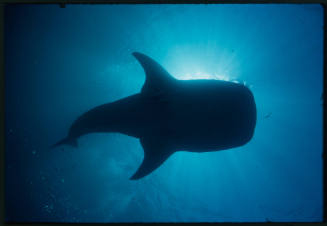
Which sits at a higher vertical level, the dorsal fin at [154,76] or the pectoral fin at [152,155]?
the dorsal fin at [154,76]

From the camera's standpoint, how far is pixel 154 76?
381 cm

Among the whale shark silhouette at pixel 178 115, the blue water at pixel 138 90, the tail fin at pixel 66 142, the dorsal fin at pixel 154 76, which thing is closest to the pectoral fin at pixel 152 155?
the whale shark silhouette at pixel 178 115

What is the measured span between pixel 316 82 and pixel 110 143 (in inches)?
442

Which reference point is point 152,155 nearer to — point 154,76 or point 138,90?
point 154,76

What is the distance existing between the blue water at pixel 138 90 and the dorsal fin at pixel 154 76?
2.61 metres

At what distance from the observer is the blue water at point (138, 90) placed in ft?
29.8

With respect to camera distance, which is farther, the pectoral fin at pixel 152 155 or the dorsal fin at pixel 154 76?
the pectoral fin at pixel 152 155

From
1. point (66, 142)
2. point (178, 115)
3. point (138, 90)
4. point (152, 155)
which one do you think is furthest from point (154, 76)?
point (138, 90)

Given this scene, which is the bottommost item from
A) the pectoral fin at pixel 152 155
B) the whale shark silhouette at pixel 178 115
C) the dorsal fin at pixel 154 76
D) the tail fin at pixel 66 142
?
the pectoral fin at pixel 152 155

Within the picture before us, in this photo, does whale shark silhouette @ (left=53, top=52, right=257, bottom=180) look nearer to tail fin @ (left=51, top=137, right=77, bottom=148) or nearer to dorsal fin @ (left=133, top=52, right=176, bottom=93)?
dorsal fin @ (left=133, top=52, right=176, bottom=93)

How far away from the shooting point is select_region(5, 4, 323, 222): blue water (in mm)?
9086

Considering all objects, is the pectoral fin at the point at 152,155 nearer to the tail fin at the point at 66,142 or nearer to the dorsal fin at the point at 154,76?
the dorsal fin at the point at 154,76

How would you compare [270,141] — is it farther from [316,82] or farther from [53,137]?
[53,137]

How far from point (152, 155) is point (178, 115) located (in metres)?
1.16
